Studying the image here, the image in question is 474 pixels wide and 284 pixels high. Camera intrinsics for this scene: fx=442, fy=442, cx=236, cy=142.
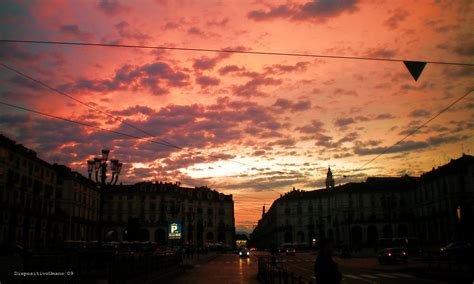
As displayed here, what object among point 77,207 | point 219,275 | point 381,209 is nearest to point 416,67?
point 219,275

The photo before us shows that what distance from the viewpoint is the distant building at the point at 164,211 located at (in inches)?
4680

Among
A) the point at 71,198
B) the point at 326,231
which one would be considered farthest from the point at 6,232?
the point at 326,231

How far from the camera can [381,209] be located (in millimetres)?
120188

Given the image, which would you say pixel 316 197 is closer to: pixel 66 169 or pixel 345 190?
pixel 345 190

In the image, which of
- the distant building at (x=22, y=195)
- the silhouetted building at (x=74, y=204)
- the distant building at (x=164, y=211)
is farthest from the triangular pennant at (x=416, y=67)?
A: the distant building at (x=164, y=211)

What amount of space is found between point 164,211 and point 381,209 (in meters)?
59.4

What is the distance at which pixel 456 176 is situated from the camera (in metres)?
79.1

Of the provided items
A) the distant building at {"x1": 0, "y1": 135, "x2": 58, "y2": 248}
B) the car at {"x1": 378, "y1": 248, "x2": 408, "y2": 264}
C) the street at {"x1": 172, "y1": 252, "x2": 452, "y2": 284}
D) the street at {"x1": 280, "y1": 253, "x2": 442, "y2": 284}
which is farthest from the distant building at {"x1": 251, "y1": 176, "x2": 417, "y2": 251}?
the street at {"x1": 172, "y1": 252, "x2": 452, "y2": 284}

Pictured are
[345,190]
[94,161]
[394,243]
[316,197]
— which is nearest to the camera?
[94,161]

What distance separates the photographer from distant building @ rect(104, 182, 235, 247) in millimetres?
118875

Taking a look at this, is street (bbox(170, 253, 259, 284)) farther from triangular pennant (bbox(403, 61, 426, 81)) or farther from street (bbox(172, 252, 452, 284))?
triangular pennant (bbox(403, 61, 426, 81))

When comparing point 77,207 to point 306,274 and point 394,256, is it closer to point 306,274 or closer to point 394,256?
point 394,256

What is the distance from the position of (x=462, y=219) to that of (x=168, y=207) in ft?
377

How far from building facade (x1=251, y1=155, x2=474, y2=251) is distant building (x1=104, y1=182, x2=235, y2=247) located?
20295 mm
